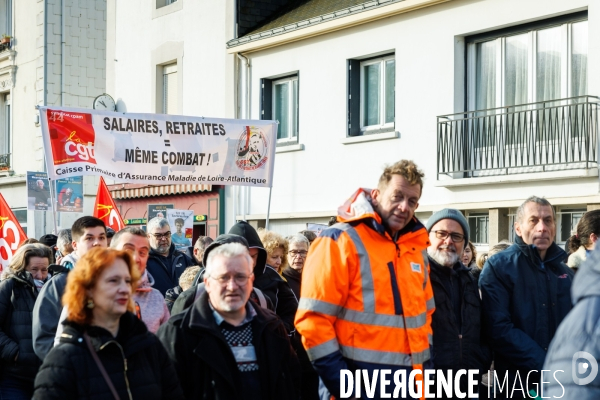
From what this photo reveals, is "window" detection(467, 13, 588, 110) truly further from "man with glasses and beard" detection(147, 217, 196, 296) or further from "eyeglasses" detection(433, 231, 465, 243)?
"eyeglasses" detection(433, 231, 465, 243)

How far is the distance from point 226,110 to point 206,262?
14.8 metres

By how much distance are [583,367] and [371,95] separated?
15.2 metres

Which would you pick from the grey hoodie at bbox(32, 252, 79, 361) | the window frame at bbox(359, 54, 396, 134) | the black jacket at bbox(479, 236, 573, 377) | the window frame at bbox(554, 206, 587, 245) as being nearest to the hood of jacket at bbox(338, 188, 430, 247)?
the black jacket at bbox(479, 236, 573, 377)

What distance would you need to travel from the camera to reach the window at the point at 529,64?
14.2 meters

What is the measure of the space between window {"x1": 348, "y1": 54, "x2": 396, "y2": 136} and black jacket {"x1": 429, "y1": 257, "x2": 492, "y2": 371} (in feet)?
35.0

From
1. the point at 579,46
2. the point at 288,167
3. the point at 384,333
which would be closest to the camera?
the point at 384,333

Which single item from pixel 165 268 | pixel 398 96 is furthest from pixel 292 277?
pixel 398 96

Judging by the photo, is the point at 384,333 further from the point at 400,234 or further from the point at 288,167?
the point at 288,167

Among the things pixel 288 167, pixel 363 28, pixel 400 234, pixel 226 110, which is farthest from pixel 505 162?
pixel 400 234

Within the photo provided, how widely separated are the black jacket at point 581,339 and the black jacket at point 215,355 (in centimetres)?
279

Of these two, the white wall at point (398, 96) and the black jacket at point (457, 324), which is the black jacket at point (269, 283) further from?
the white wall at point (398, 96)

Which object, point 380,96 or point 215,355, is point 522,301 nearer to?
point 215,355

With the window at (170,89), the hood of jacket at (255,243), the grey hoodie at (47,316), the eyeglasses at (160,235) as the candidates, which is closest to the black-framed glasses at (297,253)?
the eyeglasses at (160,235)

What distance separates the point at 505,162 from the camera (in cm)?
1503
